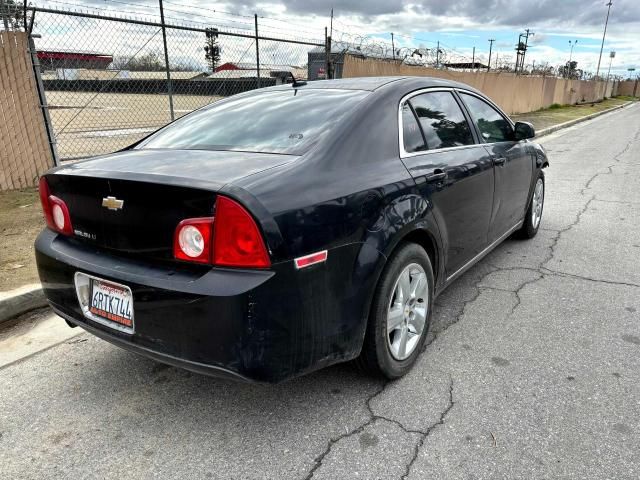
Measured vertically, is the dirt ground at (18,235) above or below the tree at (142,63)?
below

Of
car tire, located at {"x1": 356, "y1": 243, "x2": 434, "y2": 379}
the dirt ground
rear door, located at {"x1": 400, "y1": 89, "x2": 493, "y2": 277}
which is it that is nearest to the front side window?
rear door, located at {"x1": 400, "y1": 89, "x2": 493, "y2": 277}

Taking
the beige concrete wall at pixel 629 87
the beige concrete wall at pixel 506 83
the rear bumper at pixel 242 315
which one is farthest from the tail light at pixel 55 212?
the beige concrete wall at pixel 629 87

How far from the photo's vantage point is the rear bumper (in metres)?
1.99

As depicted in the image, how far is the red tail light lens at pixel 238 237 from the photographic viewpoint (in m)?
1.98

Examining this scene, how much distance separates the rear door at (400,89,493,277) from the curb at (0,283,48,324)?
281cm

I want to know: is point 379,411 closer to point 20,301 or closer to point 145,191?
point 145,191

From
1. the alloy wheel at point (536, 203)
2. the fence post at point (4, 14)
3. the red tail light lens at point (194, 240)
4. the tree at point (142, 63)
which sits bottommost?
the alloy wheel at point (536, 203)

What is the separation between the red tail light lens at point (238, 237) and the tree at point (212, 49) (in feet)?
22.9

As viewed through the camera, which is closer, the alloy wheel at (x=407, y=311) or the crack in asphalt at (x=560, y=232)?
the alloy wheel at (x=407, y=311)

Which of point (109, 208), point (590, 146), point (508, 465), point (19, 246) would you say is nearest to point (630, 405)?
point (508, 465)

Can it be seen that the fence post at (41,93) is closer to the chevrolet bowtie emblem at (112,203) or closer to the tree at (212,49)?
the tree at (212,49)

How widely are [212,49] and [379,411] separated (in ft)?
27.3

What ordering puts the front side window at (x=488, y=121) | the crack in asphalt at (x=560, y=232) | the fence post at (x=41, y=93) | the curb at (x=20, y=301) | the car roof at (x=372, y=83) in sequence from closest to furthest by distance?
the car roof at (x=372, y=83)
the curb at (x=20, y=301)
the front side window at (x=488, y=121)
the crack in asphalt at (x=560, y=232)
the fence post at (x=41, y=93)

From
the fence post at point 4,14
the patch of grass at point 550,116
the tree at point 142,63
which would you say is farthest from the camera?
the patch of grass at point 550,116
